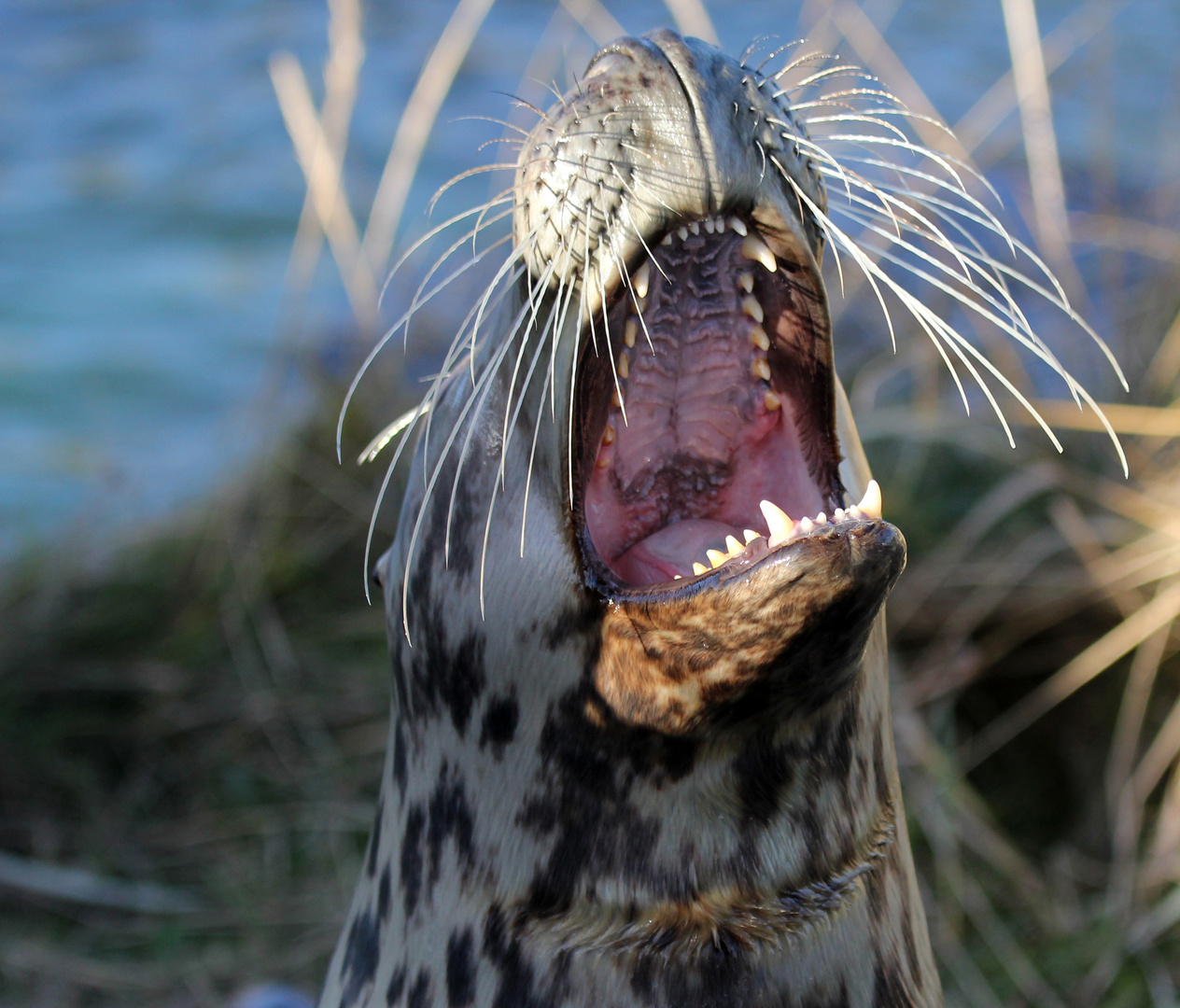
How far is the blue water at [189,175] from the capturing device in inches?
218

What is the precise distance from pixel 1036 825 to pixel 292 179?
6.06 m

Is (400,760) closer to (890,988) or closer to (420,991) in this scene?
(420,991)

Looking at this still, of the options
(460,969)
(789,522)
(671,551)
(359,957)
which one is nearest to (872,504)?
(789,522)

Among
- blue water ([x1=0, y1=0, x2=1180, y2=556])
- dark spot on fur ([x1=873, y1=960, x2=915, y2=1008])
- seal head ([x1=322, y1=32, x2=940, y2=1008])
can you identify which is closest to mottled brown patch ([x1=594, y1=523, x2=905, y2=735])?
seal head ([x1=322, y1=32, x2=940, y2=1008])

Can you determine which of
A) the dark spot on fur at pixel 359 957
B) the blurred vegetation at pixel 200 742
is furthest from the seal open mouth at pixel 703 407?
the blurred vegetation at pixel 200 742

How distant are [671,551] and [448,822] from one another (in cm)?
41

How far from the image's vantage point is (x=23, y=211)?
7238 mm

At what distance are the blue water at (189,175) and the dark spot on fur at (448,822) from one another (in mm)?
2743

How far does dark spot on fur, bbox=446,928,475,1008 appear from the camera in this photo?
135 centimetres

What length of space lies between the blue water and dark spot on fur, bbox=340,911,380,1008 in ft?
8.33

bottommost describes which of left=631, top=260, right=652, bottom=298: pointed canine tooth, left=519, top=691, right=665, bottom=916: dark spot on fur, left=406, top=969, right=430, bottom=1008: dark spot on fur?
left=406, top=969, right=430, bottom=1008: dark spot on fur

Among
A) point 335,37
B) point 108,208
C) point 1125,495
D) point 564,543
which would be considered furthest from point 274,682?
point 108,208

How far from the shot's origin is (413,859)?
1455 millimetres

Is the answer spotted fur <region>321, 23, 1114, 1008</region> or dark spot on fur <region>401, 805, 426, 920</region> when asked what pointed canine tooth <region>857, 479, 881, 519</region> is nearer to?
spotted fur <region>321, 23, 1114, 1008</region>
